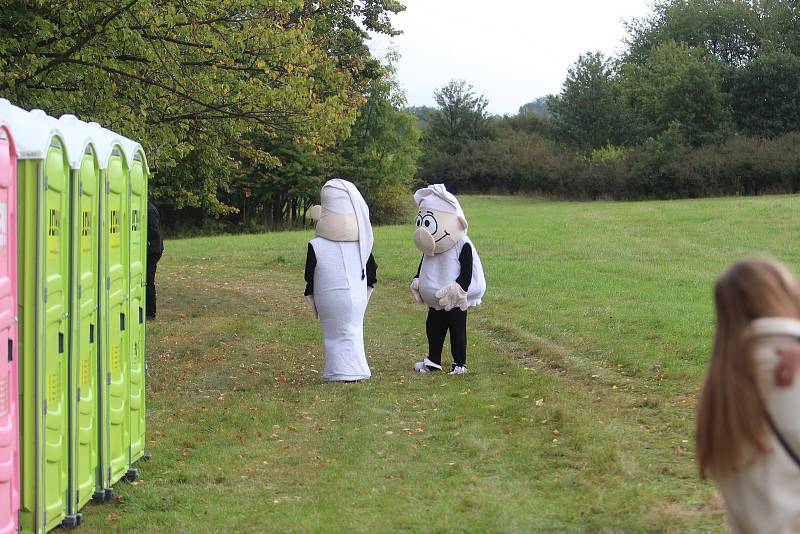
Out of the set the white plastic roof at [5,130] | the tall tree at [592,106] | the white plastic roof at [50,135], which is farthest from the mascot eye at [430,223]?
the tall tree at [592,106]

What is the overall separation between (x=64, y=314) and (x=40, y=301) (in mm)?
435

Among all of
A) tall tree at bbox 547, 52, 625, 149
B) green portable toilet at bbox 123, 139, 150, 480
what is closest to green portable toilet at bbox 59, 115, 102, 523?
green portable toilet at bbox 123, 139, 150, 480

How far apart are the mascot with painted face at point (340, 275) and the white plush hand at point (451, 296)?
94 centimetres

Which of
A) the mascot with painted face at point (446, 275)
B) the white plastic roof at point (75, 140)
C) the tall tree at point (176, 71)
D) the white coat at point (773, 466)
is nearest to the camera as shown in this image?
the white coat at point (773, 466)

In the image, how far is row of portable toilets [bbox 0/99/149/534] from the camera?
5113 millimetres

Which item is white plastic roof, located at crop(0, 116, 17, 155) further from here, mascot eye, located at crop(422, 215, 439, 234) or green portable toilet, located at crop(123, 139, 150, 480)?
mascot eye, located at crop(422, 215, 439, 234)

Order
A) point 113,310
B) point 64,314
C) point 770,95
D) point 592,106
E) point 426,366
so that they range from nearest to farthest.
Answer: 1. point 64,314
2. point 113,310
3. point 426,366
4. point 770,95
5. point 592,106

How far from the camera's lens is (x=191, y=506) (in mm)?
6582

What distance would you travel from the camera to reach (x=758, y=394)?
3.14 metres

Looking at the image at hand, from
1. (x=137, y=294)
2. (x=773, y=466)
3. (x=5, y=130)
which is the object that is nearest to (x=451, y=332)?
(x=137, y=294)

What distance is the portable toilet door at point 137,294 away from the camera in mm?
7118

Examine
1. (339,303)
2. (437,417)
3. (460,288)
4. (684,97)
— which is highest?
(684,97)

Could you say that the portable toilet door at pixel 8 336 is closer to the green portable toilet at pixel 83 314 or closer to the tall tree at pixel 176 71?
the green portable toilet at pixel 83 314

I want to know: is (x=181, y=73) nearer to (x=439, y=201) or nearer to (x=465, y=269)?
(x=439, y=201)
